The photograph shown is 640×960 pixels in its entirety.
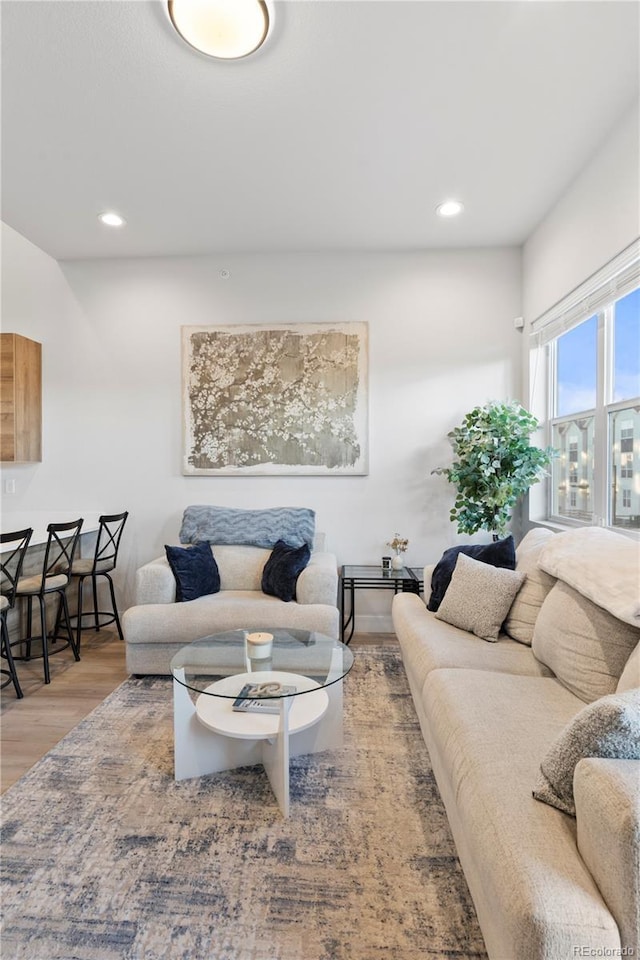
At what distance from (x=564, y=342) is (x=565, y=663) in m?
2.31

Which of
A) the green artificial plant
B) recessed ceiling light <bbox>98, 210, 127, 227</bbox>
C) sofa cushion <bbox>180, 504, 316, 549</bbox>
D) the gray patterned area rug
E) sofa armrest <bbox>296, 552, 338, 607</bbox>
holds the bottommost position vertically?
the gray patterned area rug

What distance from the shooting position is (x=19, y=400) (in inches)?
142

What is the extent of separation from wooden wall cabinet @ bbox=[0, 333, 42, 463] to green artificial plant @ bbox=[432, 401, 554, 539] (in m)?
3.39

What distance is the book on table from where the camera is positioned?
1771 mm

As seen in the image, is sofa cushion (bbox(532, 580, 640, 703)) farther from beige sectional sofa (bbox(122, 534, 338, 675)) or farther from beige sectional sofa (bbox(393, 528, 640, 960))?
beige sectional sofa (bbox(122, 534, 338, 675))

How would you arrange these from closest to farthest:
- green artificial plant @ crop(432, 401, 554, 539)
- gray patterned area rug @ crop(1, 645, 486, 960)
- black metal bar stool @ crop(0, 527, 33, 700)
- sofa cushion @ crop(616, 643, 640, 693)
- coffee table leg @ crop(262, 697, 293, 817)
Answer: gray patterned area rug @ crop(1, 645, 486, 960) < sofa cushion @ crop(616, 643, 640, 693) < coffee table leg @ crop(262, 697, 293, 817) < black metal bar stool @ crop(0, 527, 33, 700) < green artificial plant @ crop(432, 401, 554, 539)

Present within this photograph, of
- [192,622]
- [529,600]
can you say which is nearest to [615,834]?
[529,600]

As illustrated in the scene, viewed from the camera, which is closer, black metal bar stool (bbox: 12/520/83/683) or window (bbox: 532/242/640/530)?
window (bbox: 532/242/640/530)

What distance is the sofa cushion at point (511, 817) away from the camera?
2.80 feet

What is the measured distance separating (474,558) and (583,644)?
0.94 m

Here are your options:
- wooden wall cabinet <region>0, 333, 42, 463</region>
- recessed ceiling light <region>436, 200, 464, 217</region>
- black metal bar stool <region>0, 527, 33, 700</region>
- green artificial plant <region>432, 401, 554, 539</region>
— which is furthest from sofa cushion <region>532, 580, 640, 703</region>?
wooden wall cabinet <region>0, 333, 42, 463</region>

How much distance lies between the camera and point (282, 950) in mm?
1206

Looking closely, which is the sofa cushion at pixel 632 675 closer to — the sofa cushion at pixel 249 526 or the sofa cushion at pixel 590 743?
the sofa cushion at pixel 590 743

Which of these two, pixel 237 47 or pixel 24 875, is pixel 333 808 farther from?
pixel 237 47
